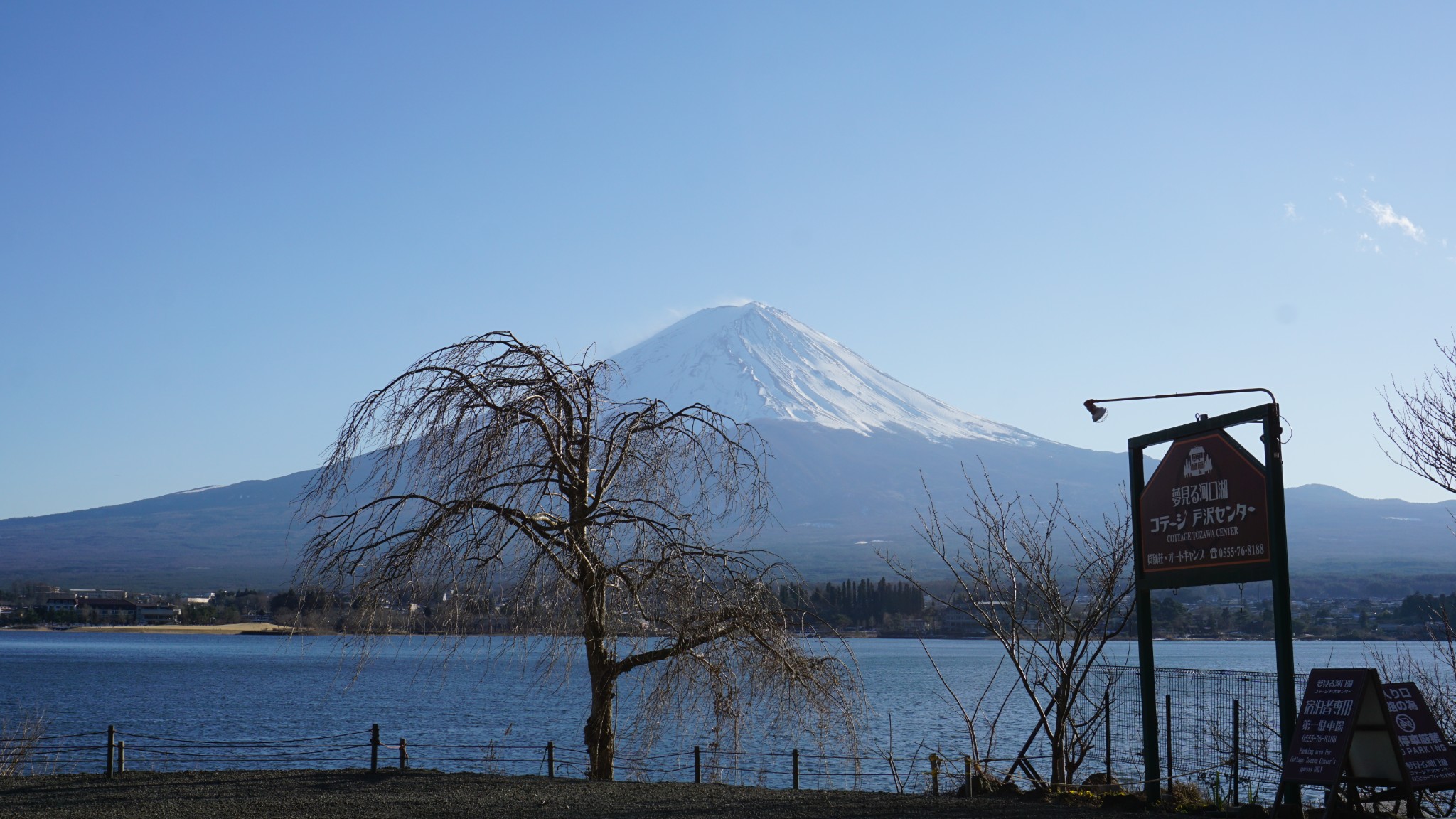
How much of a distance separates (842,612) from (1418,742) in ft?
109

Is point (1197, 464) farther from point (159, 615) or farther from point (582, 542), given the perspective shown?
point (159, 615)

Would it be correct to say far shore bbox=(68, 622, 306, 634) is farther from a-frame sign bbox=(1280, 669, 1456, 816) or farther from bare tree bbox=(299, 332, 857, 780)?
a-frame sign bbox=(1280, 669, 1456, 816)

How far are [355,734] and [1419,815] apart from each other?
2658cm

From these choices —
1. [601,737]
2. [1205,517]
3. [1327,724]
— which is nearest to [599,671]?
[601,737]

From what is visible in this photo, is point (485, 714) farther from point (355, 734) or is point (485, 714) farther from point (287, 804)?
point (287, 804)

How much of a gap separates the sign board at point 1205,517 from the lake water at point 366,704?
4.47m

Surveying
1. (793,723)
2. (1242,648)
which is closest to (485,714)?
(793,723)

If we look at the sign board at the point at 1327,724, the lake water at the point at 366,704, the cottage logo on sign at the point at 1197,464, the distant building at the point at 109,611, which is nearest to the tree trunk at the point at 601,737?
the lake water at the point at 366,704

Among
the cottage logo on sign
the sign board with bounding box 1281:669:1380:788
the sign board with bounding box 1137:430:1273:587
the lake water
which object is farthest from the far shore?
the sign board with bounding box 1281:669:1380:788

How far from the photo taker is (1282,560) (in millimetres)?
9297

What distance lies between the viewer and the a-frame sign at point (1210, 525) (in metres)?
9.44

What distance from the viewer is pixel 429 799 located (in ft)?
40.4

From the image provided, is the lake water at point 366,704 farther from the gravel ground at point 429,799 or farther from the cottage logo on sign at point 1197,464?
the cottage logo on sign at point 1197,464

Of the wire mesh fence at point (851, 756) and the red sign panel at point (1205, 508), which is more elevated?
the red sign panel at point (1205, 508)
